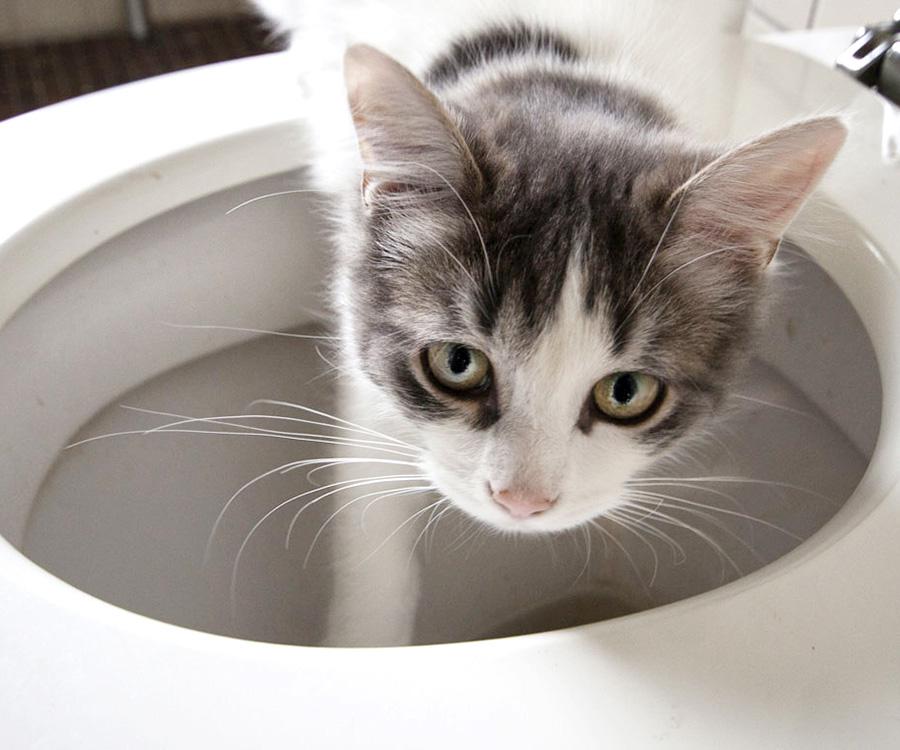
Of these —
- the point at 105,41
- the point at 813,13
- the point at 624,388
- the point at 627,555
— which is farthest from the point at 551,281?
the point at 105,41

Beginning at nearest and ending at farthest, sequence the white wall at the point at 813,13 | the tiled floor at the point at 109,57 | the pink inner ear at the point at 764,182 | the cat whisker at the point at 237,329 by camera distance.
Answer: the pink inner ear at the point at 764,182 < the cat whisker at the point at 237,329 < the white wall at the point at 813,13 < the tiled floor at the point at 109,57

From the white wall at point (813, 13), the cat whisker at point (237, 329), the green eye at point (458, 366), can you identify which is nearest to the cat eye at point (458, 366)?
the green eye at point (458, 366)

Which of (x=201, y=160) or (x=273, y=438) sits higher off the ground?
(x=201, y=160)

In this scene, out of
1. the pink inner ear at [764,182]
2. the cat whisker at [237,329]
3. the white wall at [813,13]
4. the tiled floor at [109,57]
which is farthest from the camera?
the tiled floor at [109,57]

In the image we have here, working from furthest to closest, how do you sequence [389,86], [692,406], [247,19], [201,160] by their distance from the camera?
[247,19] < [201,160] < [692,406] < [389,86]

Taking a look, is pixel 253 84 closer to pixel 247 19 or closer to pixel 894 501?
pixel 894 501

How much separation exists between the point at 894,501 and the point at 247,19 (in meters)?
2.45

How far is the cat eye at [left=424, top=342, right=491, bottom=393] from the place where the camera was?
0.73 m

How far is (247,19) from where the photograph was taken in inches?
105

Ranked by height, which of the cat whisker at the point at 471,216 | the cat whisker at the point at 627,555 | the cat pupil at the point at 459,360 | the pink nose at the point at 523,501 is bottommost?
the cat whisker at the point at 627,555

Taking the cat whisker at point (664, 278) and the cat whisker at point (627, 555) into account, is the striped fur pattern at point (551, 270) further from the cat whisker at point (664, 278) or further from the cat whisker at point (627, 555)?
the cat whisker at point (627, 555)

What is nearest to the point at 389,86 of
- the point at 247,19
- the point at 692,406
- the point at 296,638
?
the point at 692,406

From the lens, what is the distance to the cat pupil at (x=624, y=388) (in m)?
0.73

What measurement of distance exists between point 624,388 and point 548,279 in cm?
11
